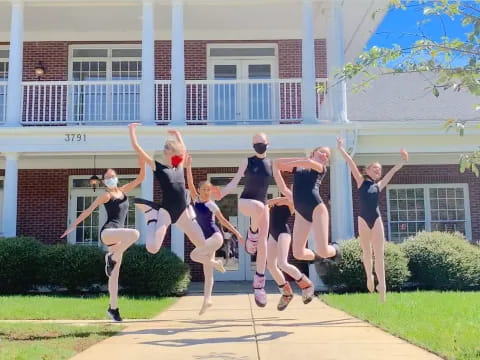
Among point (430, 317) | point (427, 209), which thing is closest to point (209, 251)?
point (430, 317)

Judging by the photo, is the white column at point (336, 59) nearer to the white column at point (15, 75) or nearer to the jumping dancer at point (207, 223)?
the jumping dancer at point (207, 223)

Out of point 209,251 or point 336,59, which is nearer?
point 209,251

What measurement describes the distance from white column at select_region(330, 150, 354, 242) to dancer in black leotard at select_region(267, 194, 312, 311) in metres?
6.11

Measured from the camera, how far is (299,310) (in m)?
9.16

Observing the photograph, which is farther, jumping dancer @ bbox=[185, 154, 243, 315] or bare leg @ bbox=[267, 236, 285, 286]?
bare leg @ bbox=[267, 236, 285, 286]

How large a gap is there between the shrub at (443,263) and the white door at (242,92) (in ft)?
14.9

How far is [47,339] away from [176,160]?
262 cm

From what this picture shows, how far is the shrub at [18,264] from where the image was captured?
11.7 metres

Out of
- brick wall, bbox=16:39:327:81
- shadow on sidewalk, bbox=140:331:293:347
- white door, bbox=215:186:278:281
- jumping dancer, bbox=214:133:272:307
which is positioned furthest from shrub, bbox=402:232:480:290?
jumping dancer, bbox=214:133:272:307

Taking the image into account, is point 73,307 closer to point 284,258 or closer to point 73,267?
point 73,267

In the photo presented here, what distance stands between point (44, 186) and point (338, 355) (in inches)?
471

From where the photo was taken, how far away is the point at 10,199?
12.4 m

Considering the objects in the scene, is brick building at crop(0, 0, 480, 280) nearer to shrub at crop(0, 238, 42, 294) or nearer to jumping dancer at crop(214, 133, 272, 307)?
shrub at crop(0, 238, 42, 294)

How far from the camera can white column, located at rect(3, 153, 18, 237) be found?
12312 mm
